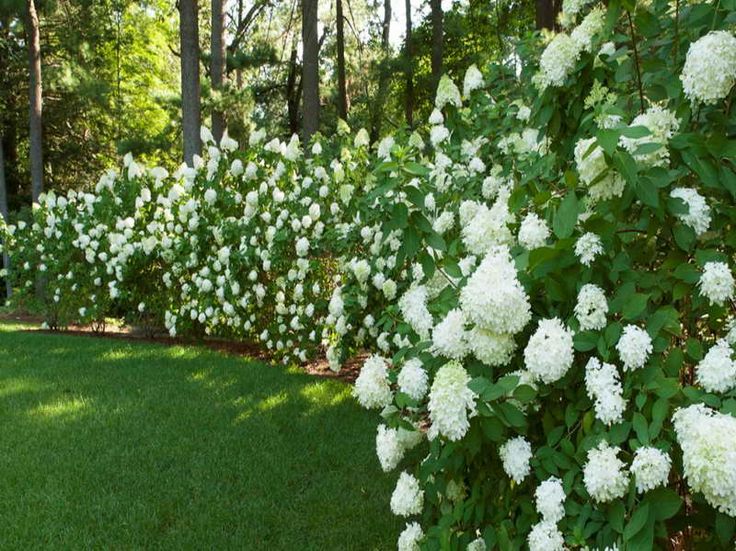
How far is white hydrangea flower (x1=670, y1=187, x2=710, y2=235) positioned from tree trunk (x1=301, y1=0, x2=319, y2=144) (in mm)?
10012

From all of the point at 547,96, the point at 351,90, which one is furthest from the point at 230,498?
the point at 351,90

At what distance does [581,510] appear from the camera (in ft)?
5.00

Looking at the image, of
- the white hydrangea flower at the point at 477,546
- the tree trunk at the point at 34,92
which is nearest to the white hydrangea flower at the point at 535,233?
the white hydrangea flower at the point at 477,546

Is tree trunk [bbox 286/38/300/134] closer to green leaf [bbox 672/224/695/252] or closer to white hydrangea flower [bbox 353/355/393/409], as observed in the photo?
white hydrangea flower [bbox 353/355/393/409]

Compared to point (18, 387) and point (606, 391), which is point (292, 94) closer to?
point (18, 387)

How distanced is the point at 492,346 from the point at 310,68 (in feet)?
34.4

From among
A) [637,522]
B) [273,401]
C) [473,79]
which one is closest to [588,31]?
[637,522]

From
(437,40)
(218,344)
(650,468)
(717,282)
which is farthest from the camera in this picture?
(437,40)

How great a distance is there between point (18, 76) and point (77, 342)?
10.7 metres

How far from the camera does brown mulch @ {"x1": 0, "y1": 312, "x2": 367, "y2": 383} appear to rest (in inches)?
248

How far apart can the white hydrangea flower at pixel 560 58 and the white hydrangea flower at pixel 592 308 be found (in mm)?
659

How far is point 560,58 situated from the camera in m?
1.84

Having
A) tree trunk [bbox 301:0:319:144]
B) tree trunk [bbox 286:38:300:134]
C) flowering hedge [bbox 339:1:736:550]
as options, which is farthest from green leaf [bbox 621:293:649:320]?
tree trunk [bbox 286:38:300:134]

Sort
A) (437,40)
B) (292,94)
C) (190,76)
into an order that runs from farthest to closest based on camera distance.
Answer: (292,94) < (437,40) < (190,76)
